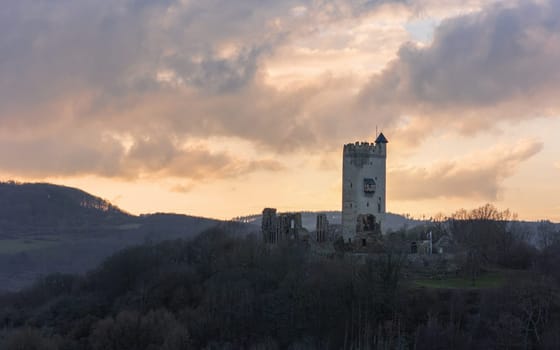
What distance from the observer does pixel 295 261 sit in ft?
180

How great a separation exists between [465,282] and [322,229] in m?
15.5

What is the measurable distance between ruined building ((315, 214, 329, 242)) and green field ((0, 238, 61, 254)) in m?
67.1

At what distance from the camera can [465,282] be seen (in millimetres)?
50625

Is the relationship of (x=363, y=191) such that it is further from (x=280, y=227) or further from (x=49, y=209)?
(x=49, y=209)

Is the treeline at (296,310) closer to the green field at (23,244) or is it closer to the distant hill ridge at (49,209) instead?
the green field at (23,244)

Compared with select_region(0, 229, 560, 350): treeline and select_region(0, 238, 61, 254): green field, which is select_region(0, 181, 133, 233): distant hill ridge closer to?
select_region(0, 238, 61, 254): green field

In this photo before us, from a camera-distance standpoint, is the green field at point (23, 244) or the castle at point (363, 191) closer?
the castle at point (363, 191)

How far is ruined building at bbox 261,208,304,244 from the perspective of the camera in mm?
62812

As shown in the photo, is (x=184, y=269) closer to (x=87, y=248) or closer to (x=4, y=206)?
(x=87, y=248)

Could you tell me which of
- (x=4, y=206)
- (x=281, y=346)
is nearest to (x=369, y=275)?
(x=281, y=346)

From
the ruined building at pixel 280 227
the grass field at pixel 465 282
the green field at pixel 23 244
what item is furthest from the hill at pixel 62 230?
the grass field at pixel 465 282

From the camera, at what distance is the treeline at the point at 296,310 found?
4412 centimetres

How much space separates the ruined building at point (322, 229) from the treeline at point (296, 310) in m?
4.36

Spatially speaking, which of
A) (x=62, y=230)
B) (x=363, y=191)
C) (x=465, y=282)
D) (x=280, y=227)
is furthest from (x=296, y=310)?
(x=62, y=230)
